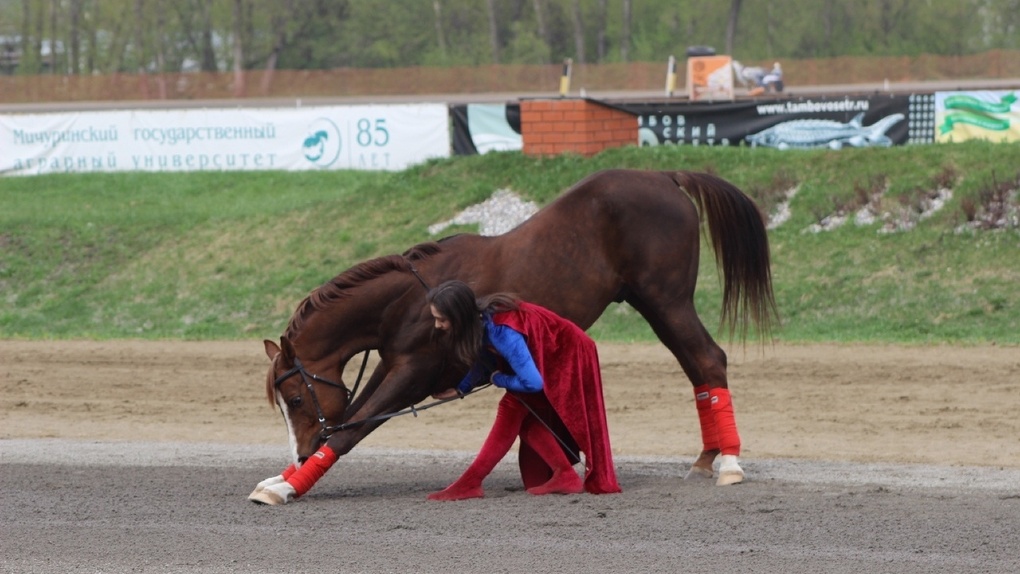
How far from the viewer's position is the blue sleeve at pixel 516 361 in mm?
6918

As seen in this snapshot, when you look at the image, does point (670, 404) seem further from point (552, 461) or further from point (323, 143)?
point (323, 143)

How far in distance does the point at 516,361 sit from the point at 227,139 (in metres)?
19.1

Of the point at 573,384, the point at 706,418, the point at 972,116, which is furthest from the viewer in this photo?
the point at 972,116

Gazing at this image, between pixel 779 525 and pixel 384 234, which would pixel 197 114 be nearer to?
pixel 384 234

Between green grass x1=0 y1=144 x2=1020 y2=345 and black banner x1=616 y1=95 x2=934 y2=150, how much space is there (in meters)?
1.16

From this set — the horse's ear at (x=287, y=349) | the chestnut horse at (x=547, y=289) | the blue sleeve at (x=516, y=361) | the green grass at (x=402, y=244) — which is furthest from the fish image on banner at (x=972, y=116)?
the horse's ear at (x=287, y=349)

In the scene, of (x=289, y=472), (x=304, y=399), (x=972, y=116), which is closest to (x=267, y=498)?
(x=289, y=472)

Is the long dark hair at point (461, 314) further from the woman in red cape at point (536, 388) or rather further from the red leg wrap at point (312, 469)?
the red leg wrap at point (312, 469)

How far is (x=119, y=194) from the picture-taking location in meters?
23.8

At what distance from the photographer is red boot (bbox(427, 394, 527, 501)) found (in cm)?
719

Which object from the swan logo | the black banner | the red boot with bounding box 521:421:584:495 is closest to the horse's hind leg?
the red boot with bounding box 521:421:584:495

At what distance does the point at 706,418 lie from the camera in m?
7.70

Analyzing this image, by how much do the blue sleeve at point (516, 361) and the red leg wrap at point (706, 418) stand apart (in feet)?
3.80

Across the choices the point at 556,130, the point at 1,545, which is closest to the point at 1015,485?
the point at 1,545
